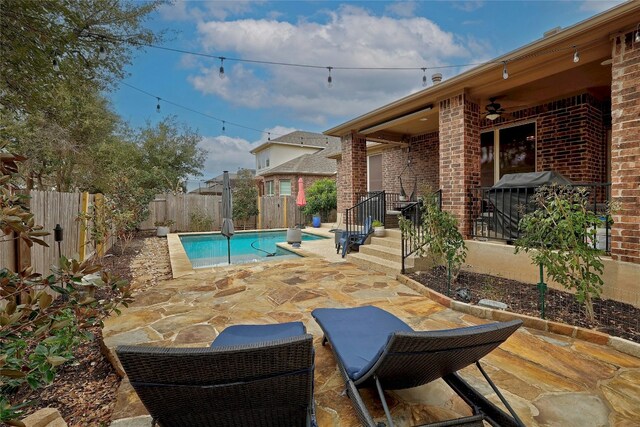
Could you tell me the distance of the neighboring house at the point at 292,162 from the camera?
62.3 ft

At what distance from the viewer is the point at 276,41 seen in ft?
30.0

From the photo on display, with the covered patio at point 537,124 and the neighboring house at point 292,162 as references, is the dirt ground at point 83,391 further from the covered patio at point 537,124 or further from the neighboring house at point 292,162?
the neighboring house at point 292,162

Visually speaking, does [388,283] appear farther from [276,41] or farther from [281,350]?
[276,41]

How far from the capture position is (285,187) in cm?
1923

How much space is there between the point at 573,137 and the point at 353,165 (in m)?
5.03

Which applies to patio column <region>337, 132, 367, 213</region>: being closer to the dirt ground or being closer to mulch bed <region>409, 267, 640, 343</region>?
mulch bed <region>409, 267, 640, 343</region>

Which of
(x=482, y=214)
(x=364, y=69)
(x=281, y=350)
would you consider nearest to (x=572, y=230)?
(x=482, y=214)

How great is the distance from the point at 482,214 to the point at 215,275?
16.8ft

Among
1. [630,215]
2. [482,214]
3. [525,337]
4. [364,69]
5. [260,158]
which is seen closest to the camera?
[525,337]

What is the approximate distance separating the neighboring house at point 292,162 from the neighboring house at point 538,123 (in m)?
7.10

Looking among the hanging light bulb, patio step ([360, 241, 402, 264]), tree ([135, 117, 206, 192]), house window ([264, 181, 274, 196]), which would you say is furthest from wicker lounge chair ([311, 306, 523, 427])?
house window ([264, 181, 274, 196])

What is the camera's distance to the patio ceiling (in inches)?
157

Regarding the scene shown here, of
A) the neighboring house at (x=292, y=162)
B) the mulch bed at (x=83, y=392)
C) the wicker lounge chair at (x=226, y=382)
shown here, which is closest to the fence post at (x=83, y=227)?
the mulch bed at (x=83, y=392)

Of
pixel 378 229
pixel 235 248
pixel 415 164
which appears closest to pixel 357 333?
pixel 378 229
